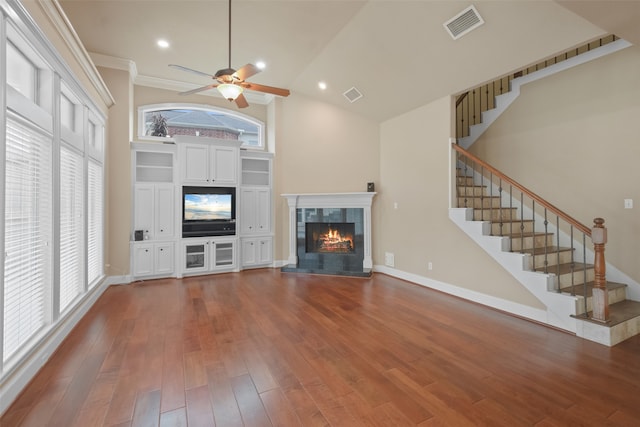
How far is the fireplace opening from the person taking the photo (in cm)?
609

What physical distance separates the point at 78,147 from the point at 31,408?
2.79m

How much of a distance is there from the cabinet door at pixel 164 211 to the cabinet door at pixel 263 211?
5.33ft

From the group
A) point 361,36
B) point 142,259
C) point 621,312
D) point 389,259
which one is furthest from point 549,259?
point 142,259

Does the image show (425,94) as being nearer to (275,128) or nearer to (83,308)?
(275,128)

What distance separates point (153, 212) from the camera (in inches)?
210

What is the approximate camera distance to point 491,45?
3482 millimetres

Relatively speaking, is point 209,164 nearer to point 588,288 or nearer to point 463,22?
point 463,22

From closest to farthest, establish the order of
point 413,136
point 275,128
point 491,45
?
point 491,45 → point 413,136 → point 275,128

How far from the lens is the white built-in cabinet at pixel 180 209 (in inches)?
208

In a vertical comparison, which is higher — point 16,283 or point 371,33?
point 371,33


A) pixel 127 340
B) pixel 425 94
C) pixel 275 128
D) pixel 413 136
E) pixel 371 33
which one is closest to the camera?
pixel 127 340

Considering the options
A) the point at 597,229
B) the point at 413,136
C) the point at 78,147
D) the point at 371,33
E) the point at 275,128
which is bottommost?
the point at 597,229

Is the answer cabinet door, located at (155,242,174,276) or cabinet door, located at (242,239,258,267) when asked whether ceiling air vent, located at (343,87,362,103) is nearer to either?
cabinet door, located at (242,239,258,267)

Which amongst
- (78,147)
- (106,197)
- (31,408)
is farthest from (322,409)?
(106,197)
